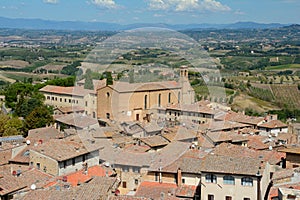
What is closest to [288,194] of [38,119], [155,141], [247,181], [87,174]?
[247,181]

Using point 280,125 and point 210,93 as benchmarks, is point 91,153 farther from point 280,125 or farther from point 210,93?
point 210,93

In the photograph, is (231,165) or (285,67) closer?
(231,165)

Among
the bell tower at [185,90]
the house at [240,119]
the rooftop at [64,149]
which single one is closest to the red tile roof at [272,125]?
the house at [240,119]

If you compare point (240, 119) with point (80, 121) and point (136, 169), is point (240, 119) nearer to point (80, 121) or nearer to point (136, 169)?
point (80, 121)

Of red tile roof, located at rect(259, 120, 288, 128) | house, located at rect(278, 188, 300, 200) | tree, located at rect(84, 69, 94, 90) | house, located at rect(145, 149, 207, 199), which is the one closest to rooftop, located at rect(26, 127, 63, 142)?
tree, located at rect(84, 69, 94, 90)

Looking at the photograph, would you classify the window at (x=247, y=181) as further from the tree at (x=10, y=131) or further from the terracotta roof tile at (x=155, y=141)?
the tree at (x=10, y=131)

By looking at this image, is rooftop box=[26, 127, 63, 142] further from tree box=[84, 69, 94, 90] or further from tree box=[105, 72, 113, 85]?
tree box=[105, 72, 113, 85]
